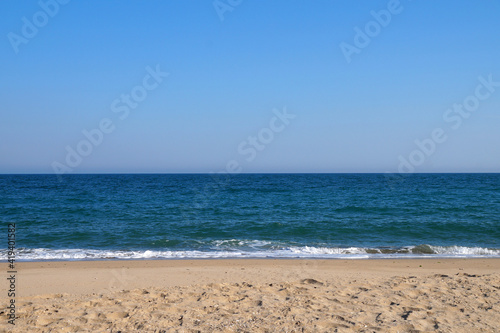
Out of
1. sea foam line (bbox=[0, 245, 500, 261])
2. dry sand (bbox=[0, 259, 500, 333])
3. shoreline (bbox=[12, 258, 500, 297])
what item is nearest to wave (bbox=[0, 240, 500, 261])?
sea foam line (bbox=[0, 245, 500, 261])

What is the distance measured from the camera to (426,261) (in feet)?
Result: 37.7

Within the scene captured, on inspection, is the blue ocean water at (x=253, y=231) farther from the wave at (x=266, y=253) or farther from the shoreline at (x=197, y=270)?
the shoreline at (x=197, y=270)

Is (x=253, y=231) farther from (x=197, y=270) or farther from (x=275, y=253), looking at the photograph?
(x=197, y=270)

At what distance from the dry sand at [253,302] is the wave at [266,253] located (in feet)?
8.85

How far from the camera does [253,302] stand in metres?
6.44

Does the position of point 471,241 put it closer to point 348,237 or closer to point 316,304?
point 348,237

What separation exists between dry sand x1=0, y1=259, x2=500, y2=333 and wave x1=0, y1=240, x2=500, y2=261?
2.70 m

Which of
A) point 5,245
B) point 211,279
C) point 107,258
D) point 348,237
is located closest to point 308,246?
point 348,237

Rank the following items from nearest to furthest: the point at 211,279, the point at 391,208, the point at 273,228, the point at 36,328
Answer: the point at 36,328 → the point at 211,279 → the point at 273,228 → the point at 391,208

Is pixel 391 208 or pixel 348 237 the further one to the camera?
pixel 391 208

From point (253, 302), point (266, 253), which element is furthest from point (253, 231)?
point (253, 302)

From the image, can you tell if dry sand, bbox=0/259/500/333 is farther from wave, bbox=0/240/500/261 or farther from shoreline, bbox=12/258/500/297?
wave, bbox=0/240/500/261

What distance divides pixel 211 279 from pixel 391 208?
18452 millimetres

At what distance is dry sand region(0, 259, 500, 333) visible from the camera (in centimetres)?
544
